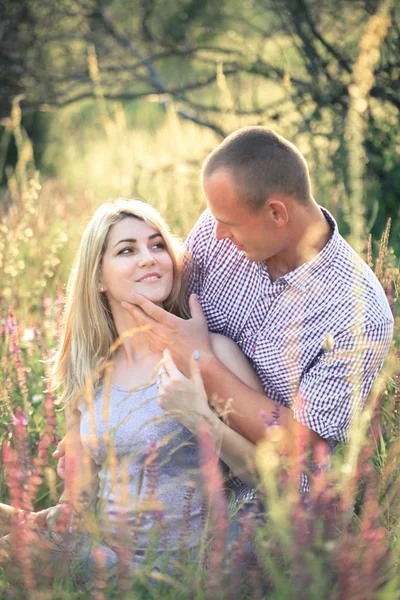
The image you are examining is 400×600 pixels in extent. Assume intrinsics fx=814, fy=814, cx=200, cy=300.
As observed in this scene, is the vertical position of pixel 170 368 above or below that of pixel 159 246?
below

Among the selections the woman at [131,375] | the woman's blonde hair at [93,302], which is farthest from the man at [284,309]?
the woman's blonde hair at [93,302]

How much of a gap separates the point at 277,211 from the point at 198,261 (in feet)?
1.80

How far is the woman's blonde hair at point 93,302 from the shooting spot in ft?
10.00

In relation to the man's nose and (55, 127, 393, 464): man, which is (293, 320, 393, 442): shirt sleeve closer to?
(55, 127, 393, 464): man

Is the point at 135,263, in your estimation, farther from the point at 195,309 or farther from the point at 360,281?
the point at 360,281

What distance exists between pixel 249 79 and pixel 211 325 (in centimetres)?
474

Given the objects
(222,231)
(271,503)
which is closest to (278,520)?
(271,503)

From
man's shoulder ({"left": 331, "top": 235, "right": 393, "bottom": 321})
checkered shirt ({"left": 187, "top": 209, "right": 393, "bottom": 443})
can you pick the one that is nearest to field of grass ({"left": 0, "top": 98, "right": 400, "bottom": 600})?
checkered shirt ({"left": 187, "top": 209, "right": 393, "bottom": 443})

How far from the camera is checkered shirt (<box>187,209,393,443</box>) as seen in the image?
2.63 metres

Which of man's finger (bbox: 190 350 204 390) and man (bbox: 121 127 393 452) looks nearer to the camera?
man's finger (bbox: 190 350 204 390)

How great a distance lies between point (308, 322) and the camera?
9.23 ft

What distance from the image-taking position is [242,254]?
3.14m

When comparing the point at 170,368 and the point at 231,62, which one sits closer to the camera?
the point at 170,368

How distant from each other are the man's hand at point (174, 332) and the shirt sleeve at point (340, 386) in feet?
1.23
